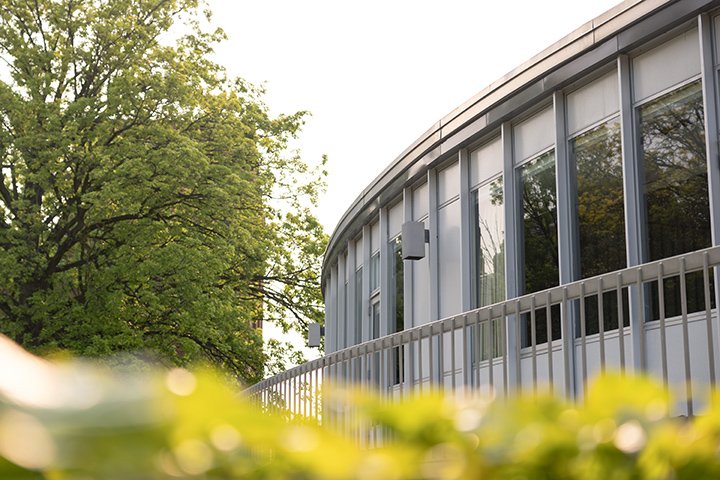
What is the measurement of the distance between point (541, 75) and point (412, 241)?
4.37 m

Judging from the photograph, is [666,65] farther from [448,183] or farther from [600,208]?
[448,183]

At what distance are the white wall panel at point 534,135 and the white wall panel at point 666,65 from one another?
170 cm

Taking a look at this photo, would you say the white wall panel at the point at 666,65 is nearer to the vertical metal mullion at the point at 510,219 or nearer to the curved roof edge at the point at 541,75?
the curved roof edge at the point at 541,75

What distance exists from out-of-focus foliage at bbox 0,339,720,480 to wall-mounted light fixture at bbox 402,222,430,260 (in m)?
15.3

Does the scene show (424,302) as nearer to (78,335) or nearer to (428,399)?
(78,335)

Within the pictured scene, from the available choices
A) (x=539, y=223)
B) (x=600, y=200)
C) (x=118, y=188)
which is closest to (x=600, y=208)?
(x=600, y=200)

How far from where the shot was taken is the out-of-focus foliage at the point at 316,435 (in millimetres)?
641

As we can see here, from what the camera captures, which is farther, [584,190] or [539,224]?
[539,224]

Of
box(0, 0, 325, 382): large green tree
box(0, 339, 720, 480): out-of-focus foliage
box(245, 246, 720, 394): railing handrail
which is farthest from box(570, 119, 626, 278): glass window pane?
box(0, 0, 325, 382): large green tree

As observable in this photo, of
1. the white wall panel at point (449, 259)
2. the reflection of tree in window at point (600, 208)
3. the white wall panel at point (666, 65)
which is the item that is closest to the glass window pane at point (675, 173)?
the white wall panel at point (666, 65)

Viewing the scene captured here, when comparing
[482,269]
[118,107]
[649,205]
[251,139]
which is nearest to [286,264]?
[251,139]

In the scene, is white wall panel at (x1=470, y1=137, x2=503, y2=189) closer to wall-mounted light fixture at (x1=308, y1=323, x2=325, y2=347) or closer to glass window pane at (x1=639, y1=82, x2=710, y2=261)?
glass window pane at (x1=639, y1=82, x2=710, y2=261)

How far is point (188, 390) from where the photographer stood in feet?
2.16

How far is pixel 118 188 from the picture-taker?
24516 mm
